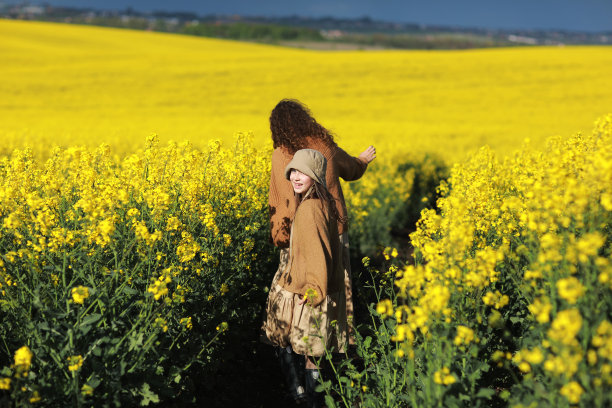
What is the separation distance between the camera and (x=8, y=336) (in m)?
2.81

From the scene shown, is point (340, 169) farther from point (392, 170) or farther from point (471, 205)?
point (392, 170)

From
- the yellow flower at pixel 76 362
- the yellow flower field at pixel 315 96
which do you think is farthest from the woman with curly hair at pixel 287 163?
the yellow flower field at pixel 315 96

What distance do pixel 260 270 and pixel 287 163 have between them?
48.4 inches

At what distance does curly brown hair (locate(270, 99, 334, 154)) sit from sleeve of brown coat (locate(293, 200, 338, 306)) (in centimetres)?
71

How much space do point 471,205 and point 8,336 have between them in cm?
259

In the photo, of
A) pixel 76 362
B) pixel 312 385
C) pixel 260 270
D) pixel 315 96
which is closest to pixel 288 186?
pixel 260 270

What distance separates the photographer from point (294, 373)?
3.67m

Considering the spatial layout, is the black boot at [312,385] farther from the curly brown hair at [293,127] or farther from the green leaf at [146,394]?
the curly brown hair at [293,127]

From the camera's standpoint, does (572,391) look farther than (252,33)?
No

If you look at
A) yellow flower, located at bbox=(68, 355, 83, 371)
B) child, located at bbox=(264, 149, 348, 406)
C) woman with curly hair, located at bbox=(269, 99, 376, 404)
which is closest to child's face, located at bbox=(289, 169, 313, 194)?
child, located at bbox=(264, 149, 348, 406)

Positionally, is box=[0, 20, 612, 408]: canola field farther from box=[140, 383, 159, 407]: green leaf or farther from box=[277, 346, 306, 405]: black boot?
box=[277, 346, 306, 405]: black boot

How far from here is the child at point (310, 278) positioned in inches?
122

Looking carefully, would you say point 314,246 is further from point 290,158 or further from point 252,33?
point 252,33

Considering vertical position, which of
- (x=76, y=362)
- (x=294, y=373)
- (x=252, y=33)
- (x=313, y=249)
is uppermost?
(x=252, y=33)
